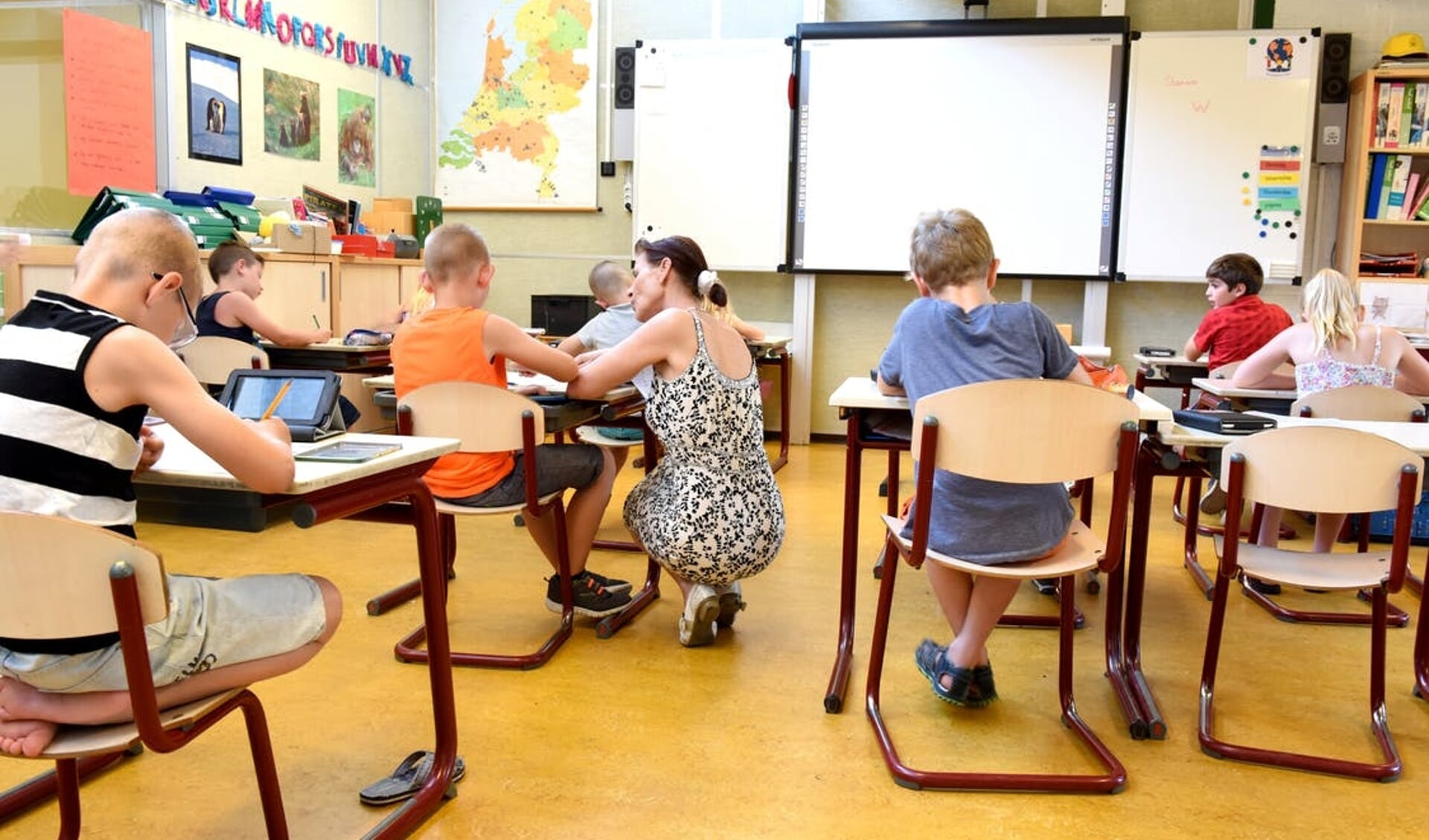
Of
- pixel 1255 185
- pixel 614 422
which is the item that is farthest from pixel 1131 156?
pixel 614 422

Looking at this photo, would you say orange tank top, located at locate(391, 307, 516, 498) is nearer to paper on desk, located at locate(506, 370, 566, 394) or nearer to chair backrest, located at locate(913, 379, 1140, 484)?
paper on desk, located at locate(506, 370, 566, 394)

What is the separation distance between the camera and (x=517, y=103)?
701 cm

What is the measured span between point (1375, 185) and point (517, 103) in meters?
5.05

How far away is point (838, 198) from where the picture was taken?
6379 mm

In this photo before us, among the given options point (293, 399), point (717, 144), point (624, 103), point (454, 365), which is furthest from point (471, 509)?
point (624, 103)

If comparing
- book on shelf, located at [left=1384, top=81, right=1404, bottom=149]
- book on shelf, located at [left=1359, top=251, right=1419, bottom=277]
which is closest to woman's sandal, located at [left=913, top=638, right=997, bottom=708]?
book on shelf, located at [left=1359, top=251, right=1419, bottom=277]

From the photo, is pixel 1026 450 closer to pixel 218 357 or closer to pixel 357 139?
pixel 218 357

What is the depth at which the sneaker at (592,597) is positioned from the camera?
3088mm

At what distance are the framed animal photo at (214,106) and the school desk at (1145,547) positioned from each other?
14.8 feet

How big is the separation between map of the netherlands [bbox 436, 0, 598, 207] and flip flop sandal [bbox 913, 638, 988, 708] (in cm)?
497

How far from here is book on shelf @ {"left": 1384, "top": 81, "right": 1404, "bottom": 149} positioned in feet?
18.7

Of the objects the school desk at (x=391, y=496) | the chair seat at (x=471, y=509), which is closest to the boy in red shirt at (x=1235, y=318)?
the chair seat at (x=471, y=509)

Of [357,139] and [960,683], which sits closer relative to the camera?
[960,683]

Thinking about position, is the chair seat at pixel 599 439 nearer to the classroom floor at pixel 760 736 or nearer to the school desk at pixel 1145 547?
the classroom floor at pixel 760 736
